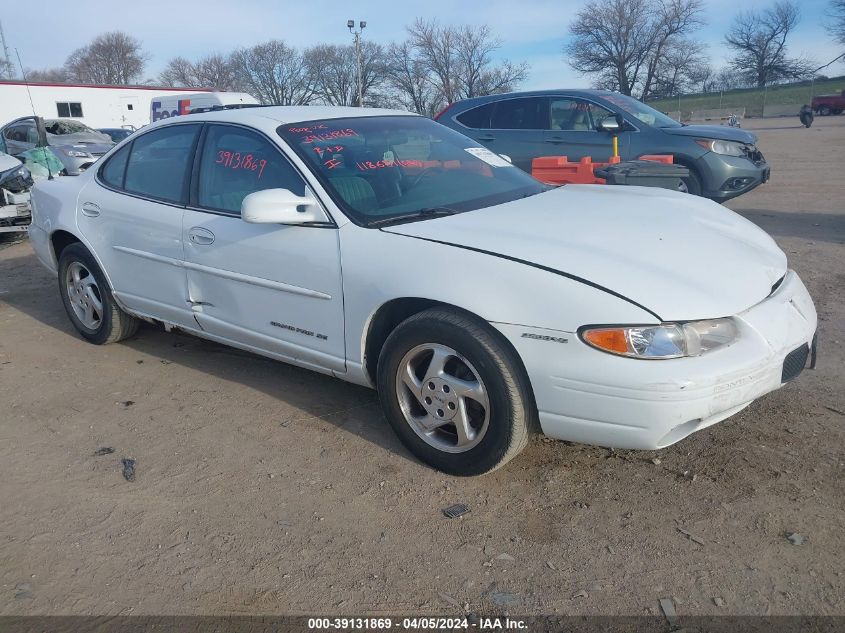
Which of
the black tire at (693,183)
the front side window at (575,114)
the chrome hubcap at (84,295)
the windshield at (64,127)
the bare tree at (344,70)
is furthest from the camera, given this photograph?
the bare tree at (344,70)

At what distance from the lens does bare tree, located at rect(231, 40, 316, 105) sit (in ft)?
175

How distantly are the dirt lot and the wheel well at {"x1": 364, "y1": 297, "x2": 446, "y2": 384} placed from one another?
438mm

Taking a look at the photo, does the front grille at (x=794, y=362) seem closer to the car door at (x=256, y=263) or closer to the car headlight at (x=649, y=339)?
the car headlight at (x=649, y=339)

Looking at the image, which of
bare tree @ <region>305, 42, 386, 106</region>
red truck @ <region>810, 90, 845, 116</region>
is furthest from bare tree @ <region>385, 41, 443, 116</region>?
red truck @ <region>810, 90, 845, 116</region>

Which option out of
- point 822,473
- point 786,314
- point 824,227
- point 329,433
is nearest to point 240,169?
point 329,433

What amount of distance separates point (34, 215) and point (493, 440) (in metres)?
4.26

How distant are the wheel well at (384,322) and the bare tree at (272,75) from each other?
52153mm

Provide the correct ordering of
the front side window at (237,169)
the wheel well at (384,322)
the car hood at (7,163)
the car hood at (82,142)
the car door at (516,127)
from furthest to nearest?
the car hood at (82,142), the car door at (516,127), the car hood at (7,163), the front side window at (237,169), the wheel well at (384,322)

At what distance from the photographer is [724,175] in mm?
8578

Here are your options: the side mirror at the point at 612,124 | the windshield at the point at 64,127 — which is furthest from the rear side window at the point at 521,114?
the windshield at the point at 64,127

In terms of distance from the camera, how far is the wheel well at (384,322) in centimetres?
316

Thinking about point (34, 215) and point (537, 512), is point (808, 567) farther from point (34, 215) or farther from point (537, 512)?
point (34, 215)

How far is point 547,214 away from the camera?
3354mm

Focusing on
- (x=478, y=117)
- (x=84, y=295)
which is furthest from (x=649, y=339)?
(x=478, y=117)
